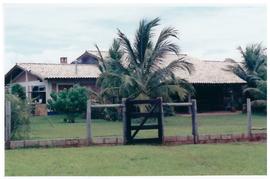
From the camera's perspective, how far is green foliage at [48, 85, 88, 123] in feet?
62.6

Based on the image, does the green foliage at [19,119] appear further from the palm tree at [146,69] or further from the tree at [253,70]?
the tree at [253,70]

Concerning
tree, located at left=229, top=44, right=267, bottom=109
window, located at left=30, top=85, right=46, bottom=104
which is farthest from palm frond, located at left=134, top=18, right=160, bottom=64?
window, located at left=30, top=85, right=46, bottom=104

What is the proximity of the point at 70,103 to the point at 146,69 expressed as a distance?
3.50 metres

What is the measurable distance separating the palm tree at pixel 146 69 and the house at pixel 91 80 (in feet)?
20.1

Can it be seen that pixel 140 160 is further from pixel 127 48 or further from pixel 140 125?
pixel 127 48

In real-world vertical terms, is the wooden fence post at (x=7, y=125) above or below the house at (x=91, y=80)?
below

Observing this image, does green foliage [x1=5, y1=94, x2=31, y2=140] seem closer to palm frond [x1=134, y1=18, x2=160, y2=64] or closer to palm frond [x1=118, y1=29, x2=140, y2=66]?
A: palm frond [x1=118, y1=29, x2=140, y2=66]

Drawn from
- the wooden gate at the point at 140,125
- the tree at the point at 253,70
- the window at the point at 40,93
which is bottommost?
the wooden gate at the point at 140,125

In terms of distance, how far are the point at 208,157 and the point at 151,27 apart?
942cm

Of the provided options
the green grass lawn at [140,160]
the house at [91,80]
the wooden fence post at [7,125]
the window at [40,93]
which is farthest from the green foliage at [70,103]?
the green grass lawn at [140,160]

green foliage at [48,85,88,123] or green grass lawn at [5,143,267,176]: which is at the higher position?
green foliage at [48,85,88,123]

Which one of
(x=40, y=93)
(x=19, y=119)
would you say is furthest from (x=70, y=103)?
(x=19, y=119)

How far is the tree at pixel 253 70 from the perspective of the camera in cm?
2396

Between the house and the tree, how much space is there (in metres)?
0.50
